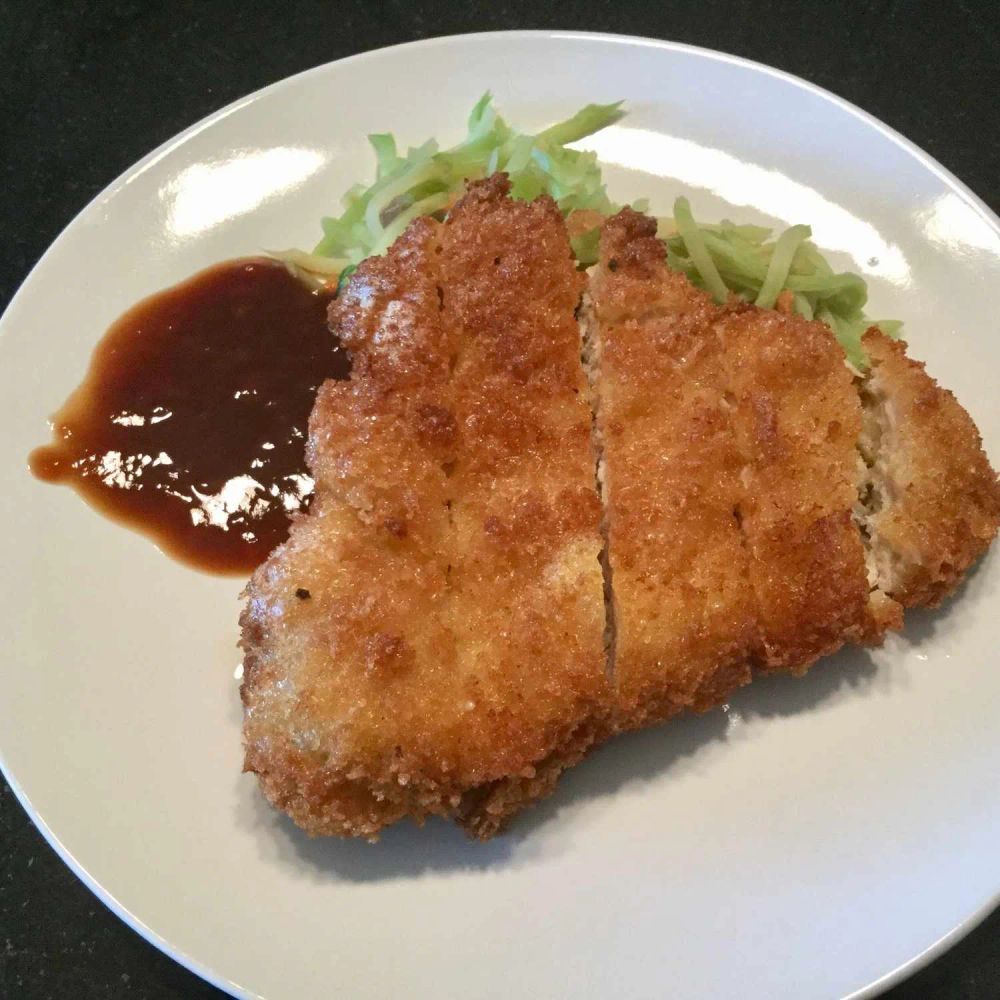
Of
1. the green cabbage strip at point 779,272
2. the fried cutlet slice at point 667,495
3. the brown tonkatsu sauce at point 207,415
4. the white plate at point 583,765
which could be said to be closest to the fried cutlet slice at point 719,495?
the fried cutlet slice at point 667,495

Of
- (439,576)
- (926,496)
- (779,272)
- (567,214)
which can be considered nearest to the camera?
(439,576)

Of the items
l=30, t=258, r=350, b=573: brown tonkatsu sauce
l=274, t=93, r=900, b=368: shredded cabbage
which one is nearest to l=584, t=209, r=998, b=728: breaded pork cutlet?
l=274, t=93, r=900, b=368: shredded cabbage

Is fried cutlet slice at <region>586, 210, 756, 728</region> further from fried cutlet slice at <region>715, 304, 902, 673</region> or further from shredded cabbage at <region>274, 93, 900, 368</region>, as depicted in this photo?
Answer: shredded cabbage at <region>274, 93, 900, 368</region>

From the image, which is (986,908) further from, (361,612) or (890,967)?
(361,612)

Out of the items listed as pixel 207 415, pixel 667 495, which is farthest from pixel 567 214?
pixel 207 415

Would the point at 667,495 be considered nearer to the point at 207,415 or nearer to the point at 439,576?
the point at 439,576

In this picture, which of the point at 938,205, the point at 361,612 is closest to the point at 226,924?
the point at 361,612
